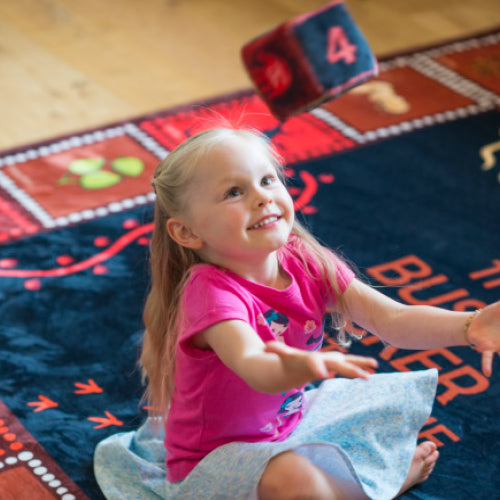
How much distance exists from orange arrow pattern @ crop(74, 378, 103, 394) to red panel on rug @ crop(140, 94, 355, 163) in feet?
2.54

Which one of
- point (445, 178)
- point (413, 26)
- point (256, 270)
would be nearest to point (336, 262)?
point (256, 270)

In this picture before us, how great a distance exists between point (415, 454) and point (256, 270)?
33 centimetres

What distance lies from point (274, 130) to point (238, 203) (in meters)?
1.11

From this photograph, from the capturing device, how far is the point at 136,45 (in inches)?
106

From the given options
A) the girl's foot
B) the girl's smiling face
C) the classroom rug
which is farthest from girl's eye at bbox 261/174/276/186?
the girl's foot

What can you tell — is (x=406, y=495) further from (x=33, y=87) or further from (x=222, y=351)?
(x=33, y=87)

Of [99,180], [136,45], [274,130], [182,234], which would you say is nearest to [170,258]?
[182,234]

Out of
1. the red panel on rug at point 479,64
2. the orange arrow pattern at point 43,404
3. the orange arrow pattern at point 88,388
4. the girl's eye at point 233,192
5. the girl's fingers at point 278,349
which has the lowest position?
the red panel on rug at point 479,64

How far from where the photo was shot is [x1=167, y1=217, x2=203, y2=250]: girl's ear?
44.1 inches

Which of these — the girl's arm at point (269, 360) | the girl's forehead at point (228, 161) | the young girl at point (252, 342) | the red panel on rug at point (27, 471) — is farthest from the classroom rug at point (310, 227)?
the girl's arm at point (269, 360)

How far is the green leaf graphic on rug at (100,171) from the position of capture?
1977mm

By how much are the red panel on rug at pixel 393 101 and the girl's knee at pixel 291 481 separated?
1215mm

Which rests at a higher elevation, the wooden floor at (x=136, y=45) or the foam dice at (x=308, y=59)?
the foam dice at (x=308, y=59)

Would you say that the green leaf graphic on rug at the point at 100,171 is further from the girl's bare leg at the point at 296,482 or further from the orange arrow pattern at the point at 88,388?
the girl's bare leg at the point at 296,482
